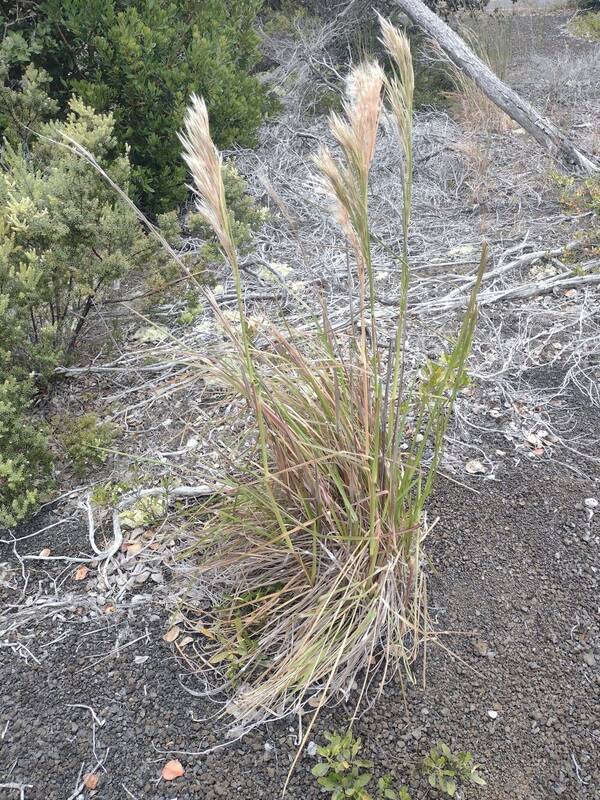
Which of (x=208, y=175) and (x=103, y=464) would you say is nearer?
(x=208, y=175)

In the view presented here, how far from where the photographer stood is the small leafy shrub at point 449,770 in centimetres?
148

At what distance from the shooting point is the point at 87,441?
8.07 ft

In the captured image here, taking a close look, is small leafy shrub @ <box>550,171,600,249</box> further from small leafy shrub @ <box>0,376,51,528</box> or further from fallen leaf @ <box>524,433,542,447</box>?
small leafy shrub @ <box>0,376,51,528</box>

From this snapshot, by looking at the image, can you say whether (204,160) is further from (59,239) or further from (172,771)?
(59,239)

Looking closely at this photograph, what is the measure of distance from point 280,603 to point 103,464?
101 cm

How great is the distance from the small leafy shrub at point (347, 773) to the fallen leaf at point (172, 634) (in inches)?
21.0

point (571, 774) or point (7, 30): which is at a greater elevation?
point (7, 30)

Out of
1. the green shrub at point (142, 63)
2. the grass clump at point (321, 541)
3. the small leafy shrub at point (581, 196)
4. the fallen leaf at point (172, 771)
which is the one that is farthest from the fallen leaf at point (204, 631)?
the small leafy shrub at point (581, 196)

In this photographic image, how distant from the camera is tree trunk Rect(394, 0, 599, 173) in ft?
Answer: 14.8

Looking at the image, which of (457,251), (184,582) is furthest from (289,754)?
(457,251)

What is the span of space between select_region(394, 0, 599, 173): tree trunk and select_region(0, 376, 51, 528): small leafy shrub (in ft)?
12.7

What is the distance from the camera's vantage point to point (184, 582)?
200 cm

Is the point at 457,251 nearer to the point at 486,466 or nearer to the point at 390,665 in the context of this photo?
the point at 486,466

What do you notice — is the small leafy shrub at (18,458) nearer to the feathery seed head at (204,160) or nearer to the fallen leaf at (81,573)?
the fallen leaf at (81,573)
